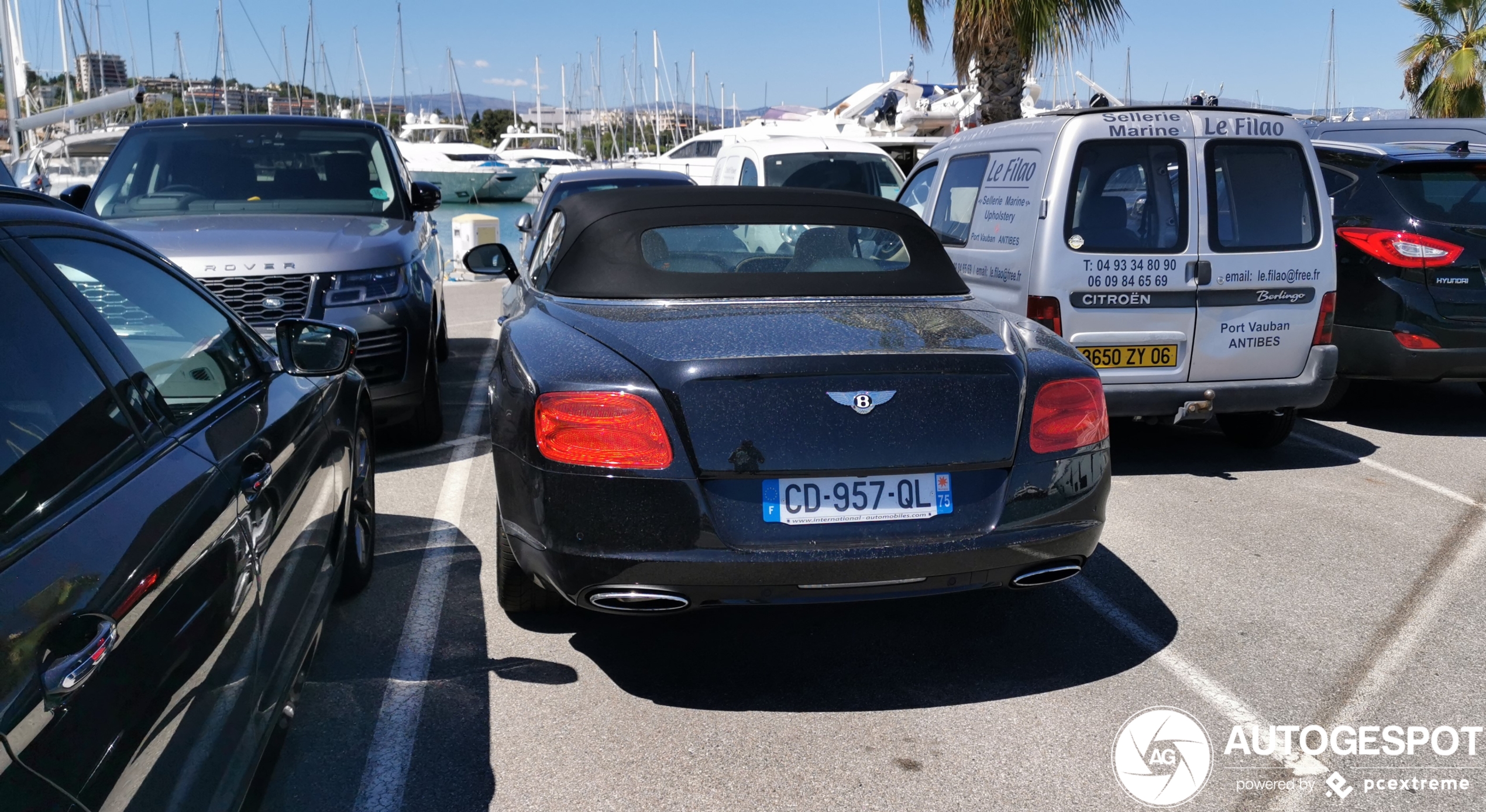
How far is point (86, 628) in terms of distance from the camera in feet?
5.62

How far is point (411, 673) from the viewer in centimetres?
382

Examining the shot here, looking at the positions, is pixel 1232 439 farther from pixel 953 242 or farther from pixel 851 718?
pixel 851 718

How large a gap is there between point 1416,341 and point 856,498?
5.50m

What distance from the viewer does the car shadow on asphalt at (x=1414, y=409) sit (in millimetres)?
7844

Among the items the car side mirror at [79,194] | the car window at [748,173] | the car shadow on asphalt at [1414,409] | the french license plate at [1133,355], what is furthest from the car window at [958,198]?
the car side mirror at [79,194]

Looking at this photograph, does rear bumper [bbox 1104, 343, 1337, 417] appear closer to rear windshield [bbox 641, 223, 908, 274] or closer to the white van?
rear windshield [bbox 641, 223, 908, 274]

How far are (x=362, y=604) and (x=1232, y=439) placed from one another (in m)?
5.20

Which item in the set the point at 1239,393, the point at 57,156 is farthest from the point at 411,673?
the point at 57,156

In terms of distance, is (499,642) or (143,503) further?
(499,642)

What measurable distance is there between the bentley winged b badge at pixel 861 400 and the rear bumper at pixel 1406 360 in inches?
212

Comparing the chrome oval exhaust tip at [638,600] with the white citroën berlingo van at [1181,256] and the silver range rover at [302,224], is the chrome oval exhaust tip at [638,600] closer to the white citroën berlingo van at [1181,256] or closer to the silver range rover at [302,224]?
the silver range rover at [302,224]

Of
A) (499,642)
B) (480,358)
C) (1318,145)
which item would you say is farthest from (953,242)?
(480,358)

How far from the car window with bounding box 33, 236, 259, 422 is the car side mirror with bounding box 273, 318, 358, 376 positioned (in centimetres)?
11

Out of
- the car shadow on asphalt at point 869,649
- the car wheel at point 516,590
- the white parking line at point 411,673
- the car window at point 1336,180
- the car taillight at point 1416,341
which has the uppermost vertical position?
the car window at point 1336,180
